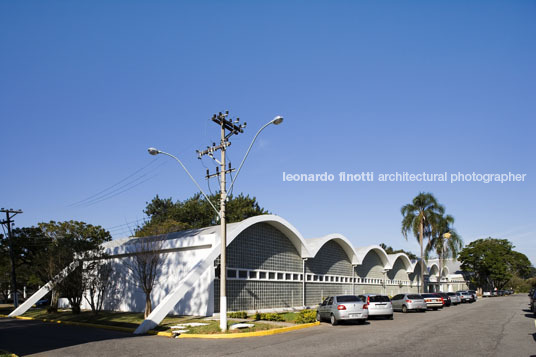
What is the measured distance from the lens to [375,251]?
47281 mm

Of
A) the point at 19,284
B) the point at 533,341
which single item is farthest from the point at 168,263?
the point at 19,284

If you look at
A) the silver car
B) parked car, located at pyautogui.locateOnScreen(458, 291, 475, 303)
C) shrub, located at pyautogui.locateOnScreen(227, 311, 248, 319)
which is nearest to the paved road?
the silver car

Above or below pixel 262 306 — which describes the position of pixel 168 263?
above

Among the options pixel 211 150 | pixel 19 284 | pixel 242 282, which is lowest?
pixel 19 284

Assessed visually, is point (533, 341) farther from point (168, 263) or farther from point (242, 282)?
point (168, 263)

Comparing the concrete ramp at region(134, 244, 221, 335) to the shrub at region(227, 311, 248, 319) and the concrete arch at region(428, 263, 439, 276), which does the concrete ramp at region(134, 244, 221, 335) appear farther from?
the concrete arch at region(428, 263, 439, 276)

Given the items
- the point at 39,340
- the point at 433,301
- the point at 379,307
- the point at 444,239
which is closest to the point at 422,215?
the point at 444,239

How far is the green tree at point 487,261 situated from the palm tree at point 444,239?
3370 centimetres

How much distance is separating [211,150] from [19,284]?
5874 centimetres

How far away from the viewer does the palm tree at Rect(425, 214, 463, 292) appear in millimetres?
50656

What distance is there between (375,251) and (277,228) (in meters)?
20.8

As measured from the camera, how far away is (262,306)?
2783 centimetres

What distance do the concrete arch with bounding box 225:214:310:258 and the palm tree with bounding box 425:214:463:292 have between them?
25074 mm

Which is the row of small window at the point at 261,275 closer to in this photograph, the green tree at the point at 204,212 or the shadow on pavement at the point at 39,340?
the shadow on pavement at the point at 39,340
